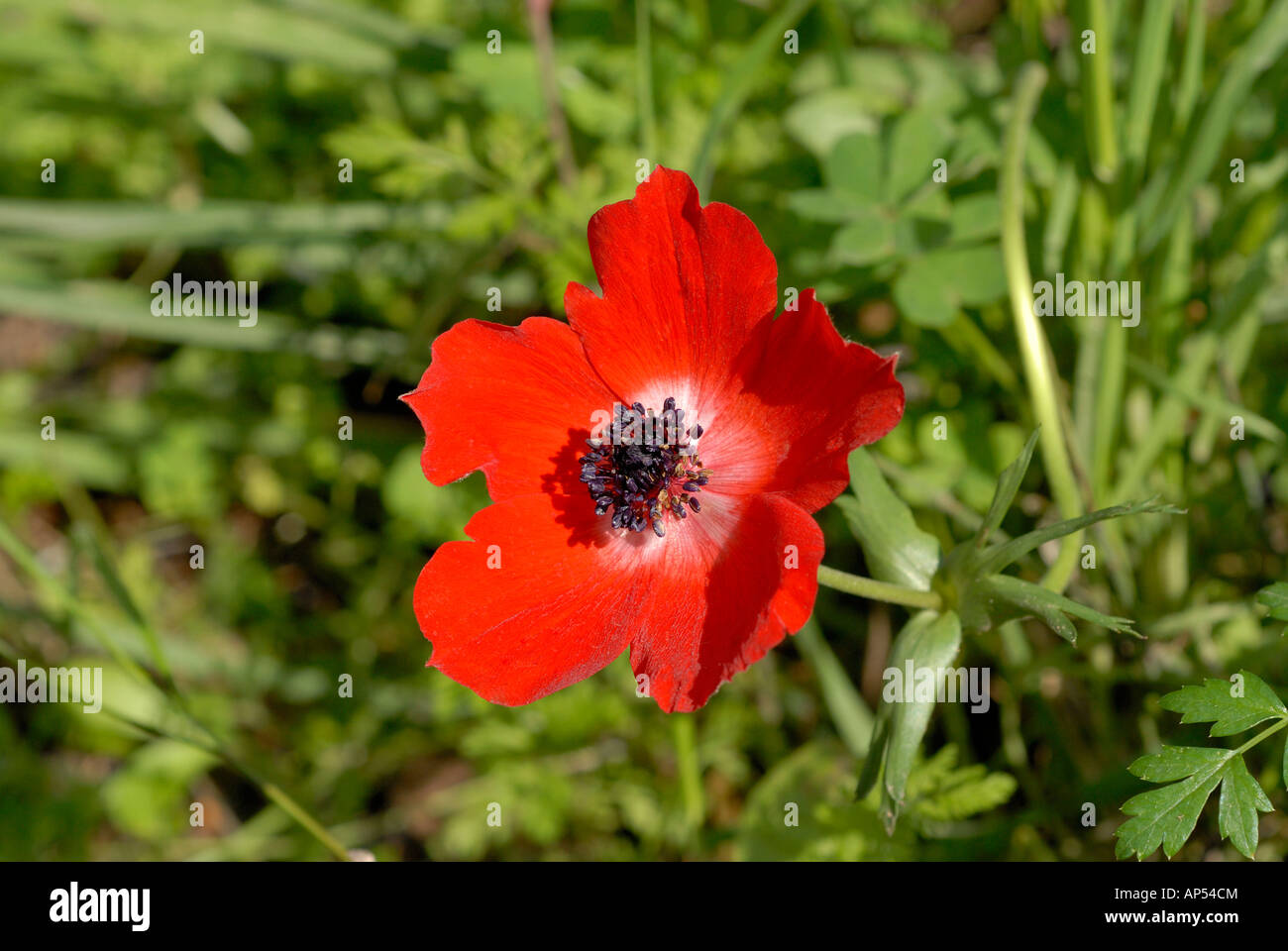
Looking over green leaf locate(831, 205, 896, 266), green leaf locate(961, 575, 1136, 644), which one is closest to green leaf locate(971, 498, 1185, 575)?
green leaf locate(961, 575, 1136, 644)

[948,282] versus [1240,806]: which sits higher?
[948,282]

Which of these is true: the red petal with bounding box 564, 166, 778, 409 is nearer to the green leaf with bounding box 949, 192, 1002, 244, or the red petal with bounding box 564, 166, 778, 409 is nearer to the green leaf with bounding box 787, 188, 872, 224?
the green leaf with bounding box 787, 188, 872, 224

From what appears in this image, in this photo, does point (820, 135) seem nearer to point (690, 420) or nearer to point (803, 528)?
point (690, 420)

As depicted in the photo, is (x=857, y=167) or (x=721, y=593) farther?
(x=857, y=167)

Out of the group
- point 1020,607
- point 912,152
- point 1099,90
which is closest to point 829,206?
point 912,152
